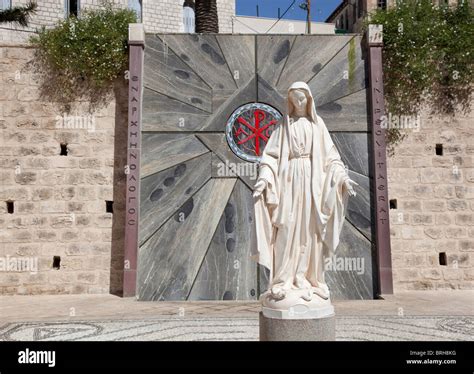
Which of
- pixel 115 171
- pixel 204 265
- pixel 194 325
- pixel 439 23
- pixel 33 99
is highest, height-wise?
pixel 439 23

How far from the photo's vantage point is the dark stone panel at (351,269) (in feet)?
28.9

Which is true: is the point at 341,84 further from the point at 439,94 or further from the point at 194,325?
the point at 194,325

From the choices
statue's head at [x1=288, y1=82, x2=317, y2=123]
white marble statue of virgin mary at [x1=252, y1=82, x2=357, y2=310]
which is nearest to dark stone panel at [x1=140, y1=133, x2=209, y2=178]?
statue's head at [x1=288, y1=82, x2=317, y2=123]

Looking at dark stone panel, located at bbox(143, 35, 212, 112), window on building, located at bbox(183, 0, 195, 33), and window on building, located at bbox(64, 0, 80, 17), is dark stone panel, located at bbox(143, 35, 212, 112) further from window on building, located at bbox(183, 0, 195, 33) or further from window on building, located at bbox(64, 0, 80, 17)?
window on building, located at bbox(183, 0, 195, 33)

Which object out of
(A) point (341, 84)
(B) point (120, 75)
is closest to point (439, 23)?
(A) point (341, 84)

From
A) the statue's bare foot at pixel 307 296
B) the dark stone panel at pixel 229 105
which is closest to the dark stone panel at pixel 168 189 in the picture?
the dark stone panel at pixel 229 105

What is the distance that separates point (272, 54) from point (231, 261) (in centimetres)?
385

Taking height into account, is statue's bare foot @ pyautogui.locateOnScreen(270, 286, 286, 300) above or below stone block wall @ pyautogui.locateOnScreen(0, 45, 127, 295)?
below

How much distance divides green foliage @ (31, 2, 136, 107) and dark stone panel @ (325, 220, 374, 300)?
5.17m

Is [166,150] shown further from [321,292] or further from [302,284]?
[321,292]

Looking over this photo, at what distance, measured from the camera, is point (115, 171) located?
964 centimetres

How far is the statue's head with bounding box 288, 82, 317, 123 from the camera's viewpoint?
4.86 m

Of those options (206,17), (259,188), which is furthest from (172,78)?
(259,188)
